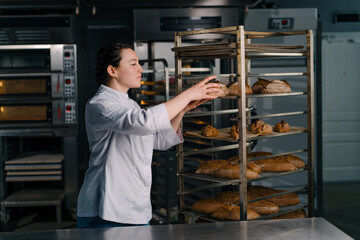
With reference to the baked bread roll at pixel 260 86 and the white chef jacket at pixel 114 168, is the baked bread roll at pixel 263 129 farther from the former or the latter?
the white chef jacket at pixel 114 168

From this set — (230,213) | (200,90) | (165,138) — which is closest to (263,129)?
(230,213)

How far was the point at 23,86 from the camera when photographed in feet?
15.2

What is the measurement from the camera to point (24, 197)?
4.65 meters

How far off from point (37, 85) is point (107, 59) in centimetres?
263

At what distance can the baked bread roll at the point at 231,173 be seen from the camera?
256 centimetres

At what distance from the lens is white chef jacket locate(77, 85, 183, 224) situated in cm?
207

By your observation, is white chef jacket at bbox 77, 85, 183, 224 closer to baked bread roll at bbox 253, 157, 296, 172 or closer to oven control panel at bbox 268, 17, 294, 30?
baked bread roll at bbox 253, 157, 296, 172

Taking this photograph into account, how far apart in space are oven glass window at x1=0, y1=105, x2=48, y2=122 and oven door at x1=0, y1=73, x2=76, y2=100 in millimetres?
109

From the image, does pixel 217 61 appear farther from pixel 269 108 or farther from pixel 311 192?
pixel 311 192

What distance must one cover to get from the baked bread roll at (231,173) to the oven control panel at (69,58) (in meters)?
2.48

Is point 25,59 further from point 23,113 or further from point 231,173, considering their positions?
point 231,173

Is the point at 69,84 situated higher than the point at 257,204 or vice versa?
the point at 69,84

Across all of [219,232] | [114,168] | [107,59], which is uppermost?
[107,59]

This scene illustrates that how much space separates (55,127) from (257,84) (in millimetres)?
2455
